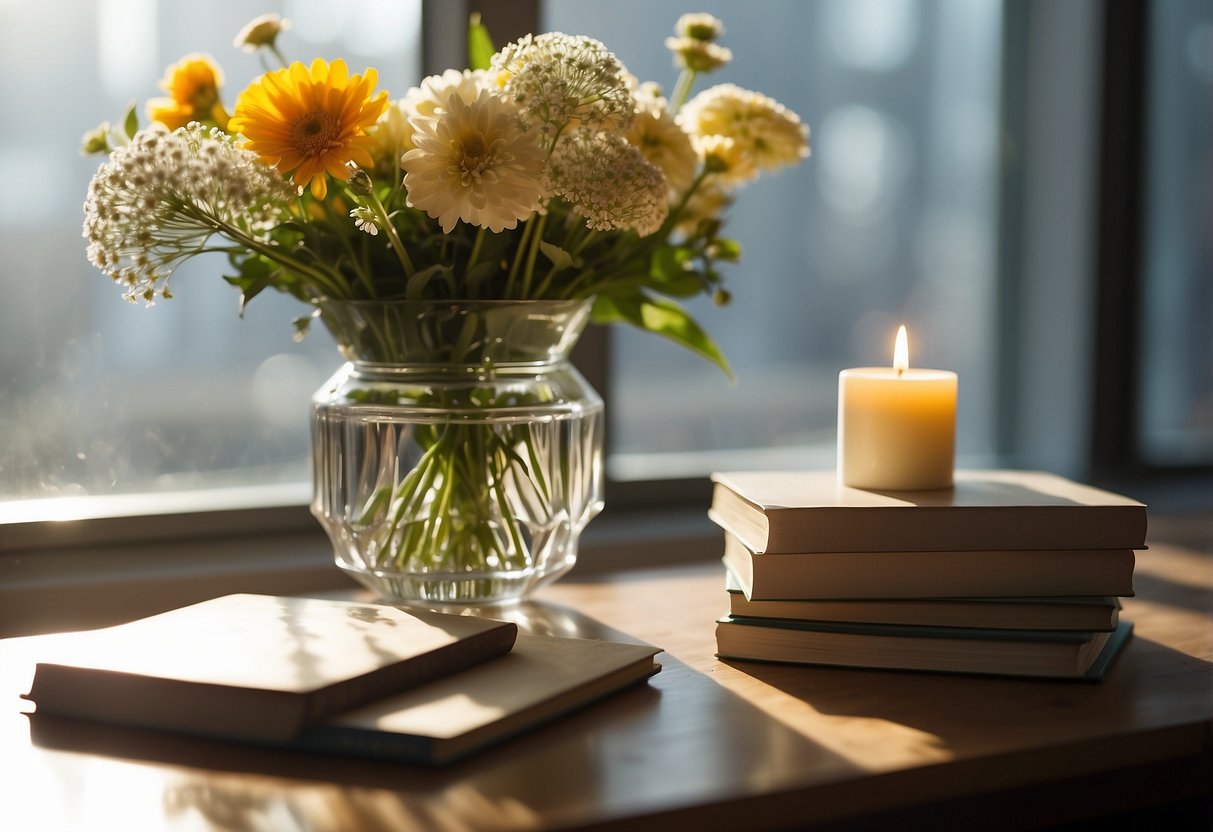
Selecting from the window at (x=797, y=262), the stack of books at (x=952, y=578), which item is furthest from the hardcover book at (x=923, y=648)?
the window at (x=797, y=262)

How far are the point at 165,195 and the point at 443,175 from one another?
0.18m

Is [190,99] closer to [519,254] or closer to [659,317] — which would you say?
[519,254]

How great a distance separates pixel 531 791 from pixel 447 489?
1.16 feet

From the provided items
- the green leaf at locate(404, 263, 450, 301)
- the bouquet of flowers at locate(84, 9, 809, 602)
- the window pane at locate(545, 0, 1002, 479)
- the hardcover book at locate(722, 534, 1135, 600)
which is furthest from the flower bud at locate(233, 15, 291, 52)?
the window pane at locate(545, 0, 1002, 479)

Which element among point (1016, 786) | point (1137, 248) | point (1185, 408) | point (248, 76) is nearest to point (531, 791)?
point (1016, 786)

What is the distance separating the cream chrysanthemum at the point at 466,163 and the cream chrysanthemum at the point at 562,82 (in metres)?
0.04

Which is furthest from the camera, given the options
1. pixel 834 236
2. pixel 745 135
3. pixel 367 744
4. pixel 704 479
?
pixel 834 236

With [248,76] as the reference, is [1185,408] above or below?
below

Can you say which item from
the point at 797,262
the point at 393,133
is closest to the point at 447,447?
the point at 393,133

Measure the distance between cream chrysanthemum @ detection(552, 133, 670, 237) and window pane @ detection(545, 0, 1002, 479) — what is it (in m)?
0.71

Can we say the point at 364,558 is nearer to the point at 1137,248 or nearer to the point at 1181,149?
the point at 1137,248

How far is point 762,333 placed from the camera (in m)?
1.69

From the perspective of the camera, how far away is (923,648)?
82 cm

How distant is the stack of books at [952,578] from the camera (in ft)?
2.64
